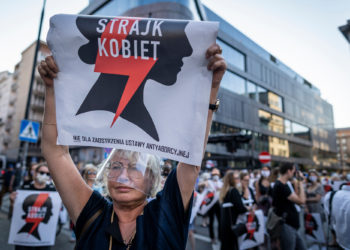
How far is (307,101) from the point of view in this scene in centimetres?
5975

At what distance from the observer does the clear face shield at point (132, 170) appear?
1.40 m

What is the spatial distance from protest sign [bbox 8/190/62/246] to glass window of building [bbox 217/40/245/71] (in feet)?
112

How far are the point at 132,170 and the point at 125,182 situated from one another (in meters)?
0.09

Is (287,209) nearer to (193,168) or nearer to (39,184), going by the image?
(193,168)

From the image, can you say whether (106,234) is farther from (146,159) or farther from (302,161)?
(302,161)

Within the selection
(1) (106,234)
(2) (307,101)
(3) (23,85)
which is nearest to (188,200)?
(1) (106,234)

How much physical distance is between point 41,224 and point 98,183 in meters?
2.56

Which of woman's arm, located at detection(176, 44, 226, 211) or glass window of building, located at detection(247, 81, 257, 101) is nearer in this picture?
woman's arm, located at detection(176, 44, 226, 211)

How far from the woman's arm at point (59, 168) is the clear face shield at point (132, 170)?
190 mm

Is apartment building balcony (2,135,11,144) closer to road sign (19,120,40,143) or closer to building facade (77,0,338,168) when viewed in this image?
building facade (77,0,338,168)

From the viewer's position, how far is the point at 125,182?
4.51 ft

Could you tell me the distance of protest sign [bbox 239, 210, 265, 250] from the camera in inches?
166

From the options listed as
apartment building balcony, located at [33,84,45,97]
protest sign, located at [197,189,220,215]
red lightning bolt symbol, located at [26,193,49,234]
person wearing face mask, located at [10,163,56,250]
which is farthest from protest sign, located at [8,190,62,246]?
apartment building balcony, located at [33,84,45,97]

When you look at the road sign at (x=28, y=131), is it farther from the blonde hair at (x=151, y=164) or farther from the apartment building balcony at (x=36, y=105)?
the apartment building balcony at (x=36, y=105)
